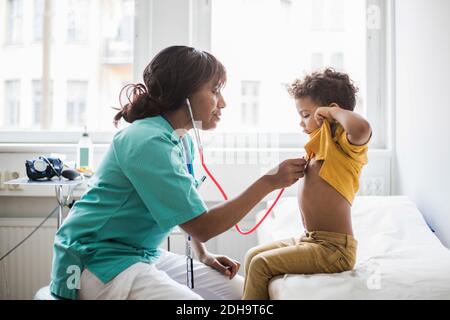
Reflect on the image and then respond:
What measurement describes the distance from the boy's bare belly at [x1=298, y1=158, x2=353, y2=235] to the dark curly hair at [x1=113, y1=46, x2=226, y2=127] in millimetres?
391

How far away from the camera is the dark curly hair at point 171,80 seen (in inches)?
45.3

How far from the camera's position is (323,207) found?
124 centimetres

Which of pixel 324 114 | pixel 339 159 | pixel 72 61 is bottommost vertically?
pixel 339 159

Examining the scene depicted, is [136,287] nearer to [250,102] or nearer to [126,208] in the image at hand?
[126,208]

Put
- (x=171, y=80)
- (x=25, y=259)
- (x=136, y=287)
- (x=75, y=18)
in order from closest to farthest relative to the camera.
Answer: (x=136, y=287), (x=171, y=80), (x=25, y=259), (x=75, y=18)

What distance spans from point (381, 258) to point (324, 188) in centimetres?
33

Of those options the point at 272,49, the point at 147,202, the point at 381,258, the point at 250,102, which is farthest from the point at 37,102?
the point at 381,258

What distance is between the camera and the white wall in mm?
1583

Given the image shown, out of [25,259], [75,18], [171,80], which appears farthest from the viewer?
[75,18]

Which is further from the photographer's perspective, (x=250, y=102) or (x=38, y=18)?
(x=38, y=18)

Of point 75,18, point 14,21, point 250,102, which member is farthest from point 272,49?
point 14,21

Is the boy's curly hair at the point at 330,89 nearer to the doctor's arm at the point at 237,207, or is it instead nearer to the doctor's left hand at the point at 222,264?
the doctor's arm at the point at 237,207

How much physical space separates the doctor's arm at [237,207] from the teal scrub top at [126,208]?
3cm

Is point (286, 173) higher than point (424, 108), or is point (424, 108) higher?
point (424, 108)
